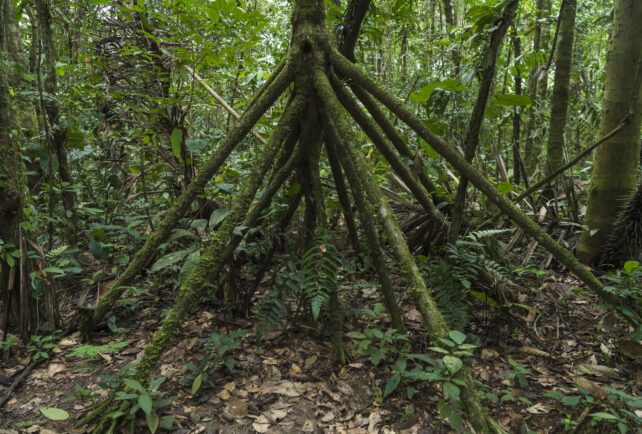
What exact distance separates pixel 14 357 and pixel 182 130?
6.44 feet

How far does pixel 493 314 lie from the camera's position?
2.84 meters

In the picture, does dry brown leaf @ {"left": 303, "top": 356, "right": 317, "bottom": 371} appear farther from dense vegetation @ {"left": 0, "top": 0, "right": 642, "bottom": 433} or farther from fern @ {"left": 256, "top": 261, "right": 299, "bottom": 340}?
fern @ {"left": 256, "top": 261, "right": 299, "bottom": 340}

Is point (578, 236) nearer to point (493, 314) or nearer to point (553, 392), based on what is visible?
point (493, 314)

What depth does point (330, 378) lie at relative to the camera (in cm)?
242

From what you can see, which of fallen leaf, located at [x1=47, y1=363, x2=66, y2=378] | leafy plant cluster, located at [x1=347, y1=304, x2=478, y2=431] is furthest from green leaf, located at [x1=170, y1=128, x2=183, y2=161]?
leafy plant cluster, located at [x1=347, y1=304, x2=478, y2=431]

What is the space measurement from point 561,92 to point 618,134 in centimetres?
160

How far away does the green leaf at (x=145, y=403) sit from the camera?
1826 mm

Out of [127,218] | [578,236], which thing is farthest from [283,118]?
[578,236]

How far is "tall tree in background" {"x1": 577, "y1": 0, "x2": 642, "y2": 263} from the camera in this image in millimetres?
3352

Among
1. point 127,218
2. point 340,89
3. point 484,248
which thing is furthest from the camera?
point 127,218

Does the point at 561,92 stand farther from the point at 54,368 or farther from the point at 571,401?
the point at 54,368

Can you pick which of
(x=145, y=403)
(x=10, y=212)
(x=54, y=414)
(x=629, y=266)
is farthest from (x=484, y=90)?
(x=10, y=212)

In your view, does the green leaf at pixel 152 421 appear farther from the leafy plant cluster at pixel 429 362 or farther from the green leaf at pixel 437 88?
the green leaf at pixel 437 88

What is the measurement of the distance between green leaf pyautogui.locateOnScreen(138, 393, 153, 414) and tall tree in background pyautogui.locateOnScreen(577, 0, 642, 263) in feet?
11.6
